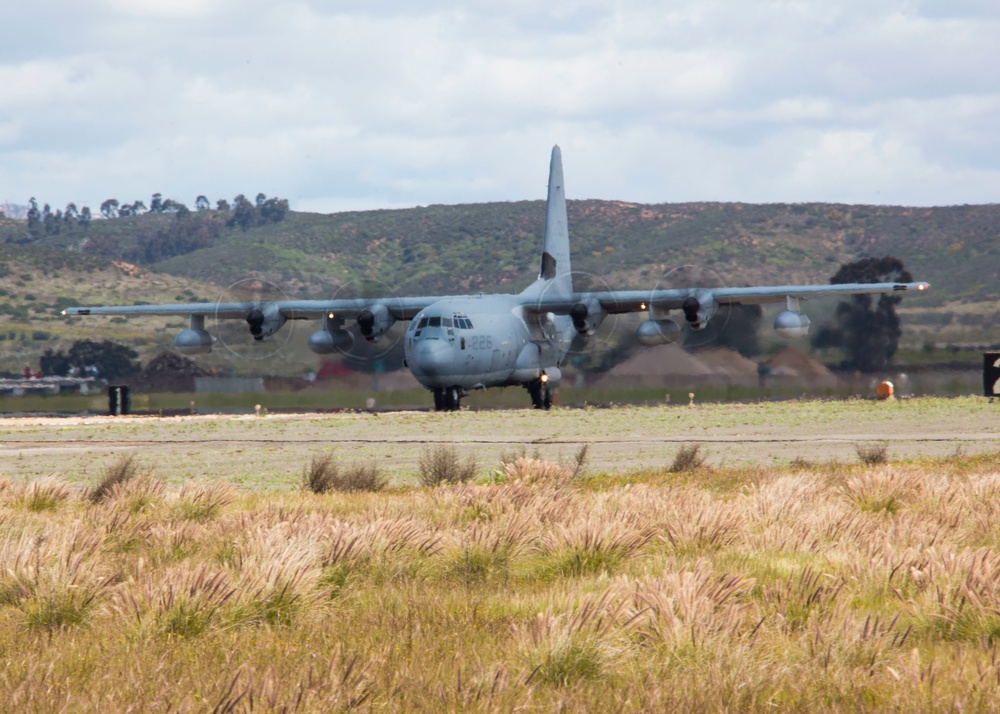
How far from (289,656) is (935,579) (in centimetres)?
520

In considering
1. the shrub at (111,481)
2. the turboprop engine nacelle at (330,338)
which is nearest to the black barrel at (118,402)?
the turboprop engine nacelle at (330,338)

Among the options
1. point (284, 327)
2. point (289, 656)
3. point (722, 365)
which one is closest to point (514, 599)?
point (289, 656)

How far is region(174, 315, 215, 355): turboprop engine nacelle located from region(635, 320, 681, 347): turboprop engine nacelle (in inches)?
736

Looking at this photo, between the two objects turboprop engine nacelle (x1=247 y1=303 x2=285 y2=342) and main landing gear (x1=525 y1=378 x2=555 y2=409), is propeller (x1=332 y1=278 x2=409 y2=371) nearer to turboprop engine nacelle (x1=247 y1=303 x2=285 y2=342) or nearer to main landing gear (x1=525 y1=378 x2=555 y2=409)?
turboprop engine nacelle (x1=247 y1=303 x2=285 y2=342)

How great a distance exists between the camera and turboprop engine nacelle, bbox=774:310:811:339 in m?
42.9

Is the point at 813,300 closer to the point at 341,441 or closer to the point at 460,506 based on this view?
the point at 341,441

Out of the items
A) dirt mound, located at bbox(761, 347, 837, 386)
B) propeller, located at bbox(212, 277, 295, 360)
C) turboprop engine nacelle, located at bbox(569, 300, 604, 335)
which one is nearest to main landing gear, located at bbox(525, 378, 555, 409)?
turboprop engine nacelle, located at bbox(569, 300, 604, 335)

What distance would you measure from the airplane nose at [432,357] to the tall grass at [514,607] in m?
25.7

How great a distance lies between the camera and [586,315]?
48.1 metres

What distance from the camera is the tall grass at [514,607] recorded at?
686 cm

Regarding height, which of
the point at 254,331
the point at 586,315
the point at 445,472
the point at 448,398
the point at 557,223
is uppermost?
the point at 557,223

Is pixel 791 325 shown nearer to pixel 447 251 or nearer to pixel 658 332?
pixel 658 332

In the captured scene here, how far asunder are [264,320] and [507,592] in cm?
4088

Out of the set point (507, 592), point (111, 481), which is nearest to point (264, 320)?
point (111, 481)
